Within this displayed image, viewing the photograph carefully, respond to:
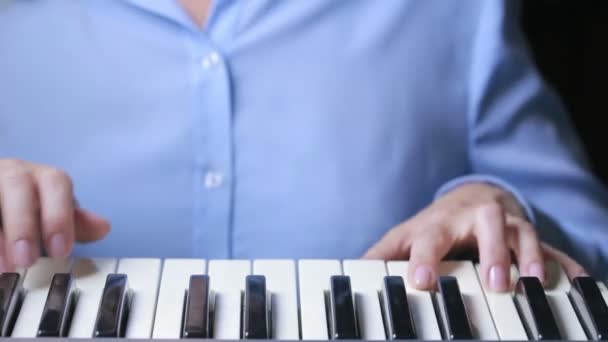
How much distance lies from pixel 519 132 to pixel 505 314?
12.3 inches

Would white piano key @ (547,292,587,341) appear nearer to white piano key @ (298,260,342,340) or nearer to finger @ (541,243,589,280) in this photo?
finger @ (541,243,589,280)

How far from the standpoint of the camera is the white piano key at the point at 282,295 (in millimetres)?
514

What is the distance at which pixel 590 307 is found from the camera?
1.74 ft

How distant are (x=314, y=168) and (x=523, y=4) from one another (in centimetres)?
55

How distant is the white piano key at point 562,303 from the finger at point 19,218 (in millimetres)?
331

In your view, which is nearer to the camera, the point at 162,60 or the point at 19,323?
the point at 19,323

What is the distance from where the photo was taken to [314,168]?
78 cm

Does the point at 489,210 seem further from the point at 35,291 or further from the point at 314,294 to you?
the point at 35,291

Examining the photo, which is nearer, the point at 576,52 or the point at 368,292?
the point at 368,292

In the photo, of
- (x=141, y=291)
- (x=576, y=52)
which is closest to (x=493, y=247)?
(x=141, y=291)

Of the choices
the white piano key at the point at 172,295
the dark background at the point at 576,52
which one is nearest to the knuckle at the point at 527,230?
the white piano key at the point at 172,295

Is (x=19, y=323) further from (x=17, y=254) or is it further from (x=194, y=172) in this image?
(x=194, y=172)

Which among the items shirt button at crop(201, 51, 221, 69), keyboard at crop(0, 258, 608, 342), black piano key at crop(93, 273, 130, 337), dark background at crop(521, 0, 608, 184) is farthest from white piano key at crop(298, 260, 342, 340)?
dark background at crop(521, 0, 608, 184)

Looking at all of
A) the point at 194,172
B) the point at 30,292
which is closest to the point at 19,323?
the point at 30,292
